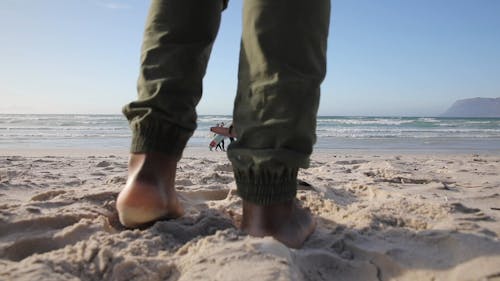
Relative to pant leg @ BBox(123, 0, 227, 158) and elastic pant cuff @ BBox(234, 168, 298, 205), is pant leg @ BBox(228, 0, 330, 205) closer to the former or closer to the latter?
elastic pant cuff @ BBox(234, 168, 298, 205)

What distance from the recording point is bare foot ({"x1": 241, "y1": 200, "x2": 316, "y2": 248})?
3.65 feet

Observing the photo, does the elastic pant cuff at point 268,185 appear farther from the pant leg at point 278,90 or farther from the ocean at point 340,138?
the ocean at point 340,138

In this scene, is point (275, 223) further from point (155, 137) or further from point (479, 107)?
point (479, 107)

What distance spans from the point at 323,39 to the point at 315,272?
2.06ft

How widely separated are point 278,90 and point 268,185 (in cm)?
26

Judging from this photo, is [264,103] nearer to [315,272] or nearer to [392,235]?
[315,272]

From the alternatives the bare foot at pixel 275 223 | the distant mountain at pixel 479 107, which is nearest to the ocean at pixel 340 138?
the bare foot at pixel 275 223

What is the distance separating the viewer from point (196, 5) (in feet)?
3.98

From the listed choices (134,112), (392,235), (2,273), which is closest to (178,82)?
(134,112)

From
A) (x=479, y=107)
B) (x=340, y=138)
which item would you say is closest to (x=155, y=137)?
Answer: (x=340, y=138)

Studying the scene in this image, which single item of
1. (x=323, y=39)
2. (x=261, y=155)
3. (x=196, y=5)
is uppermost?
(x=196, y=5)

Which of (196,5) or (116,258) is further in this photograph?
(196,5)

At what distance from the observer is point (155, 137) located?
1.20 m

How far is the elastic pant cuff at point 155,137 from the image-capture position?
1202mm
